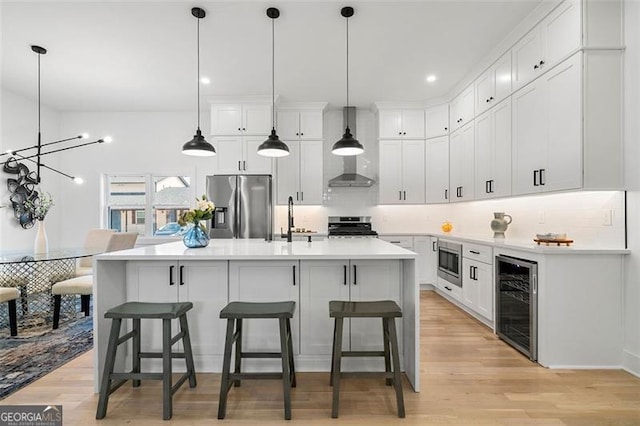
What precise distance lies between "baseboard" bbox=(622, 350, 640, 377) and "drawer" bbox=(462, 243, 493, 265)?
3.90 ft

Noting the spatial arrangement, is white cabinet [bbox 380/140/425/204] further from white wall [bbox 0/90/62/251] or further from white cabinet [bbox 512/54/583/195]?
white wall [bbox 0/90/62/251]

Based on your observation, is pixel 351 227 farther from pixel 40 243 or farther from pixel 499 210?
pixel 40 243

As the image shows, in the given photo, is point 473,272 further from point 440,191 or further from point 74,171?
point 74,171

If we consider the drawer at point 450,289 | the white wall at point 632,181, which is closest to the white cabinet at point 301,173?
the drawer at point 450,289

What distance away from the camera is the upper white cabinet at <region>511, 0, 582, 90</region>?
2598 millimetres

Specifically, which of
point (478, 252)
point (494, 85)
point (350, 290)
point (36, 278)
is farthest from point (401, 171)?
point (36, 278)

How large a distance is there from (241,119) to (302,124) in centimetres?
99

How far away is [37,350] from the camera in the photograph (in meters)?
2.93

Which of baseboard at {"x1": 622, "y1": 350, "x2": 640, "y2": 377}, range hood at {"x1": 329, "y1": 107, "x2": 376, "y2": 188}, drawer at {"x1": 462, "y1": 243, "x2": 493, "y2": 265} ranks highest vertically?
range hood at {"x1": 329, "y1": 107, "x2": 376, "y2": 188}

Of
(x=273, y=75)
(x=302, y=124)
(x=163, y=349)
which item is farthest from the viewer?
(x=302, y=124)

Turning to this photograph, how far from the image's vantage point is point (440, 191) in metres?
5.25

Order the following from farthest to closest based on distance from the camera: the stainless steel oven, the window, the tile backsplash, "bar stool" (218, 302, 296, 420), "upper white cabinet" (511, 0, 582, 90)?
the window
the stainless steel oven
the tile backsplash
"upper white cabinet" (511, 0, 582, 90)
"bar stool" (218, 302, 296, 420)

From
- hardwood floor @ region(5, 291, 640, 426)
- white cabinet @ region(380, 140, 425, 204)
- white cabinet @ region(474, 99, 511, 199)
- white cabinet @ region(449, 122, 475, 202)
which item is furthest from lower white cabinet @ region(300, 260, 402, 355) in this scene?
white cabinet @ region(380, 140, 425, 204)

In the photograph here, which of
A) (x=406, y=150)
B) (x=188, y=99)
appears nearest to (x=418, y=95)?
(x=406, y=150)
